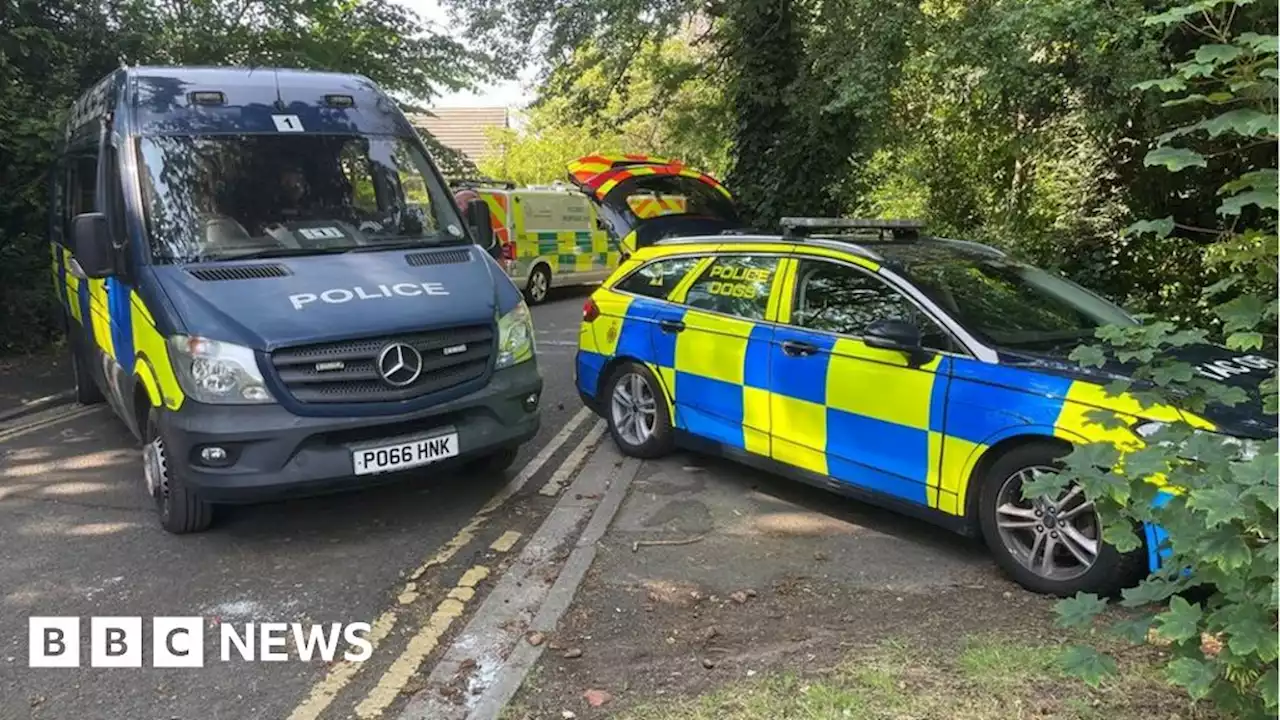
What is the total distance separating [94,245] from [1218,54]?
511cm

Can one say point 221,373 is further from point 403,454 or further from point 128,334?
point 128,334

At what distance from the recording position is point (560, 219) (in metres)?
18.0

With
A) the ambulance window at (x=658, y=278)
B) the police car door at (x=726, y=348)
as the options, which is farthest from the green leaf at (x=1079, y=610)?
the ambulance window at (x=658, y=278)

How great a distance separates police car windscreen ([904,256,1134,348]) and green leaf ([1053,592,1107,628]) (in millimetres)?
1787

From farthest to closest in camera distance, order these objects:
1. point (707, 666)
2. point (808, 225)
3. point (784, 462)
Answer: point (808, 225), point (784, 462), point (707, 666)

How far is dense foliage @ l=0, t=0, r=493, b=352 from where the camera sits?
1006 cm

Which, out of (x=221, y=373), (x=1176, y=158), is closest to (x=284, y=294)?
(x=221, y=373)

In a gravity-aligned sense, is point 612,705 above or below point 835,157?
below

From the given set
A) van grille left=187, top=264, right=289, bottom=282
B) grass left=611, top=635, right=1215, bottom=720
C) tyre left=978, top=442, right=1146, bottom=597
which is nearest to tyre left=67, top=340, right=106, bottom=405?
van grille left=187, top=264, right=289, bottom=282

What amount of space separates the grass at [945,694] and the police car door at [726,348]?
224 cm

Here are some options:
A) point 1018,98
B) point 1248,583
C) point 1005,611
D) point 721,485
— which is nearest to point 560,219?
point 1018,98

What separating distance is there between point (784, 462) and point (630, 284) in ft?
A: 6.34

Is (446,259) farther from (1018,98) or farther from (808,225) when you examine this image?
(1018,98)

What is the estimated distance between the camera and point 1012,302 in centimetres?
484
